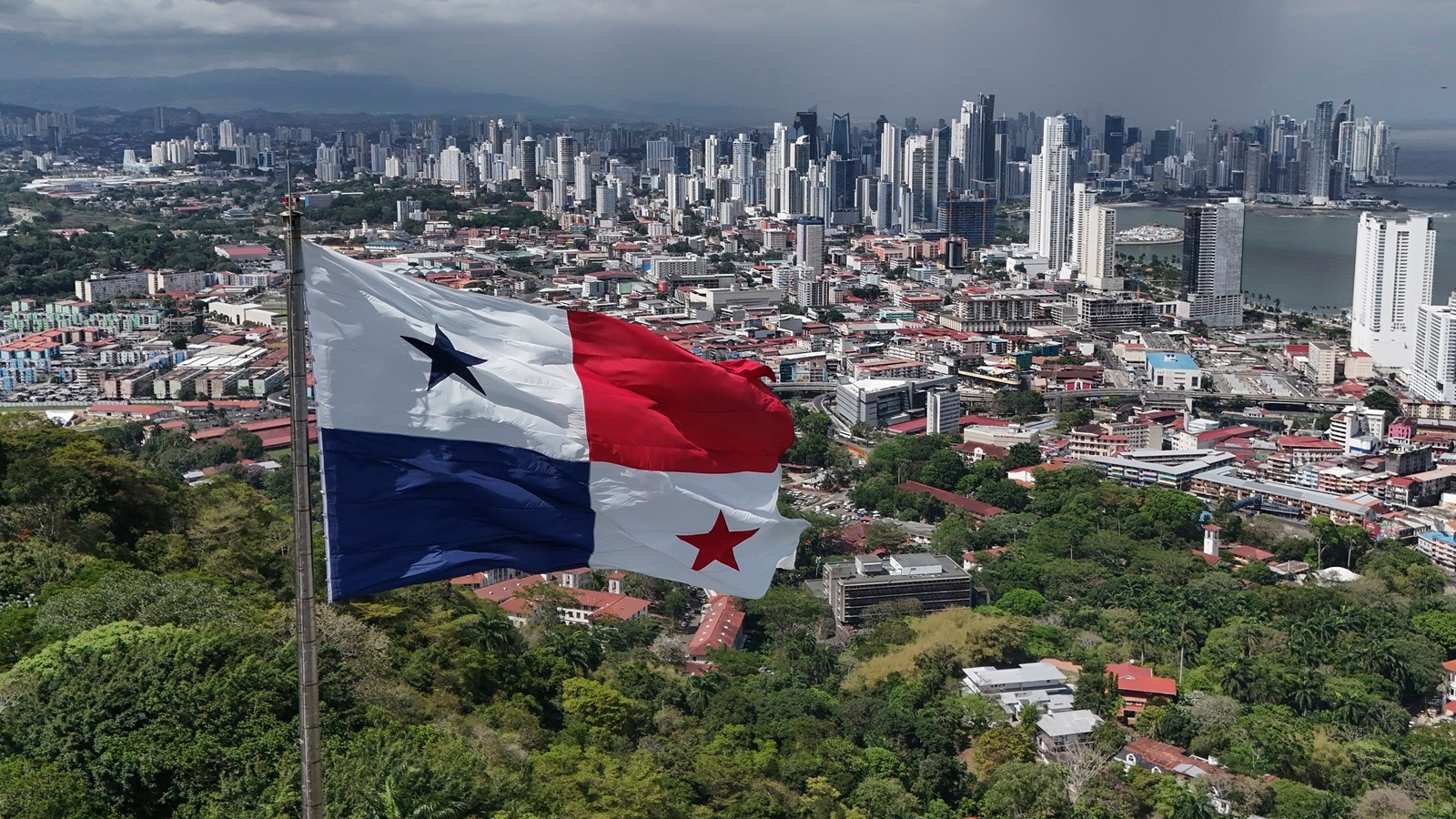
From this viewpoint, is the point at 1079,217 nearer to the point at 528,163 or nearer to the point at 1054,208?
the point at 1054,208

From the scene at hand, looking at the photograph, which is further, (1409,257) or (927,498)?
(1409,257)

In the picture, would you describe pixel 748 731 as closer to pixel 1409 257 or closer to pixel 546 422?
pixel 546 422

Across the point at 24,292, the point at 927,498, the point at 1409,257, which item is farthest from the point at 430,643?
the point at 24,292

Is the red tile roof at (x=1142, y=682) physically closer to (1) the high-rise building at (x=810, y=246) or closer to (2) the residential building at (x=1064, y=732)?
(2) the residential building at (x=1064, y=732)

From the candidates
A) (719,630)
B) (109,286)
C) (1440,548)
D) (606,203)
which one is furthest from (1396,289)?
(606,203)

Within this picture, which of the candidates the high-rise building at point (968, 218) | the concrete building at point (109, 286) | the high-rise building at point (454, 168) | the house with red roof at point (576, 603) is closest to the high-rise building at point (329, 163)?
the high-rise building at point (454, 168)

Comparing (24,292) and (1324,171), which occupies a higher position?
(1324,171)
